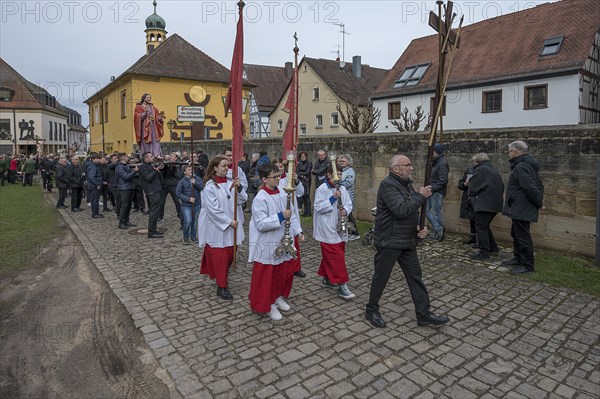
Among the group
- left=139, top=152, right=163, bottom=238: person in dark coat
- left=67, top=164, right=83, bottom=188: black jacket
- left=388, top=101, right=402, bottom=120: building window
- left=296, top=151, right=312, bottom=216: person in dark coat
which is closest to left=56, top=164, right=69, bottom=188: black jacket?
left=67, top=164, right=83, bottom=188: black jacket

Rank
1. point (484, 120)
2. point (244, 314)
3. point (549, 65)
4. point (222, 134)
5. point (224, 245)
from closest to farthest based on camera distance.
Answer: point (244, 314) → point (224, 245) → point (549, 65) → point (484, 120) → point (222, 134)

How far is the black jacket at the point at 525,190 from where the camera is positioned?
264 inches

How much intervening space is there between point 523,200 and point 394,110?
88.3 feet

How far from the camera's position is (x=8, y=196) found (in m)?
19.7

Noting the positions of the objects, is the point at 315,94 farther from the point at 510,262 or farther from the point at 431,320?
the point at 431,320

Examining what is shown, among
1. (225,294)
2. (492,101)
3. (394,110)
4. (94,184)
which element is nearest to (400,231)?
(225,294)

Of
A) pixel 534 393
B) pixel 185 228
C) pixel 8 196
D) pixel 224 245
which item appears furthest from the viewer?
pixel 8 196

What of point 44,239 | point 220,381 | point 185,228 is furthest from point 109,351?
point 44,239

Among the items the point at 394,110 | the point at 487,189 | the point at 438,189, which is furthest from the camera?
the point at 394,110

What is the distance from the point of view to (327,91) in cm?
3934

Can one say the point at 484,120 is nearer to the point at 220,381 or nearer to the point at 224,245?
the point at 224,245

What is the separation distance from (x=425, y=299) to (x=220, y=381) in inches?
92.0

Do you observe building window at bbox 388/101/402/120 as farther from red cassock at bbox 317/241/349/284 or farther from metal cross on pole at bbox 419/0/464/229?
metal cross on pole at bbox 419/0/464/229

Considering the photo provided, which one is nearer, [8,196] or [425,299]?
[425,299]
